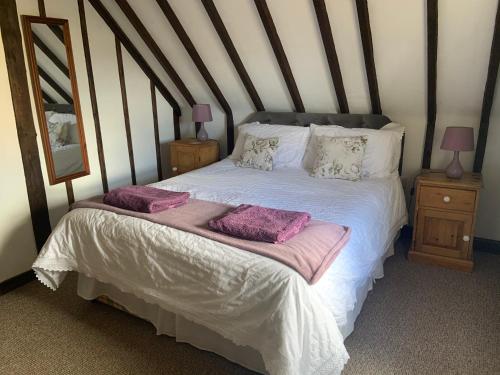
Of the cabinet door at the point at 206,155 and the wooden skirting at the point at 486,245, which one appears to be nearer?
the wooden skirting at the point at 486,245

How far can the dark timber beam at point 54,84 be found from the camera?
9.83 ft

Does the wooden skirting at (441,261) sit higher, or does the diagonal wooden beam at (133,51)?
the diagonal wooden beam at (133,51)

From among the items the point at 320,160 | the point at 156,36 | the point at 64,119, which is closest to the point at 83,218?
the point at 64,119

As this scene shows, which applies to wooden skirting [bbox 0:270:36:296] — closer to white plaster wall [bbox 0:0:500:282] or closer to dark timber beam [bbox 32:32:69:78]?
white plaster wall [bbox 0:0:500:282]

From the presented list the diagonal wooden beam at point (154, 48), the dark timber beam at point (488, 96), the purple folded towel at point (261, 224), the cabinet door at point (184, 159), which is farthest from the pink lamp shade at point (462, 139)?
the diagonal wooden beam at point (154, 48)

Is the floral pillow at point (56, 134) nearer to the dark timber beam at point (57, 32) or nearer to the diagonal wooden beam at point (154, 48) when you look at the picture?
the dark timber beam at point (57, 32)

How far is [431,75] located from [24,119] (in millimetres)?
3013

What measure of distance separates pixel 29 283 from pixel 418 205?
3.03 meters

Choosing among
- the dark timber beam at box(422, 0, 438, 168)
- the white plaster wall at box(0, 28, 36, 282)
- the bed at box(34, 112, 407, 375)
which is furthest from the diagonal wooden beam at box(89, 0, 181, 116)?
the dark timber beam at box(422, 0, 438, 168)

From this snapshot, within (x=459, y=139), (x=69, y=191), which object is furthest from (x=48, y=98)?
(x=459, y=139)

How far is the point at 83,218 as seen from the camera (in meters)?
2.36

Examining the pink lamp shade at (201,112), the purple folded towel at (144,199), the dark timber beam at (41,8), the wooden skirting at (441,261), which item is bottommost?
the wooden skirting at (441,261)

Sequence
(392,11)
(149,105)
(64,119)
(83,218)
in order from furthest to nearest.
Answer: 1. (149,105)
2. (64,119)
3. (392,11)
4. (83,218)

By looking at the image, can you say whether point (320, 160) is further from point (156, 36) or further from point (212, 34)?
point (156, 36)
